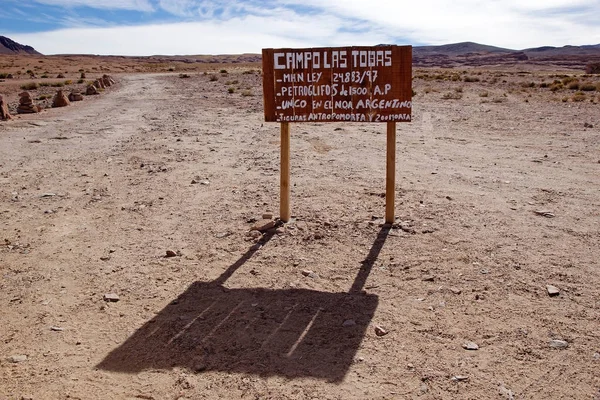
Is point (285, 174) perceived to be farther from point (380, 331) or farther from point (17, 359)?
point (17, 359)

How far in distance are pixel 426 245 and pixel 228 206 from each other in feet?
8.88

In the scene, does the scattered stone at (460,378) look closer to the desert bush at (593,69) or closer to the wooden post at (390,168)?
the wooden post at (390,168)

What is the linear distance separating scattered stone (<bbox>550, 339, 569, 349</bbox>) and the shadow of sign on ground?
1361mm

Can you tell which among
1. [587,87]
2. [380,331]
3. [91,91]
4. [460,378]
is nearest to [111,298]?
[380,331]

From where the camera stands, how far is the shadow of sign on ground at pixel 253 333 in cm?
375

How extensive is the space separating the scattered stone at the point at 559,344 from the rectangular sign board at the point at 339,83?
285 cm

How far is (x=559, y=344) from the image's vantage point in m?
3.92

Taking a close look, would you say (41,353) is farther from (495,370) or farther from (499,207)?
(499,207)

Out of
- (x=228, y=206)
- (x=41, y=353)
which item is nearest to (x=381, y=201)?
(x=228, y=206)

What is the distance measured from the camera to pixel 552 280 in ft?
16.1

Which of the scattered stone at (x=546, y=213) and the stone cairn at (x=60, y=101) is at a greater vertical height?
the stone cairn at (x=60, y=101)

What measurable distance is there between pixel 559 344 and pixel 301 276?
2281 millimetres

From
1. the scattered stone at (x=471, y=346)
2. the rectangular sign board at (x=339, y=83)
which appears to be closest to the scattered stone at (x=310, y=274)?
the scattered stone at (x=471, y=346)

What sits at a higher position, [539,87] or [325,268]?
[539,87]
